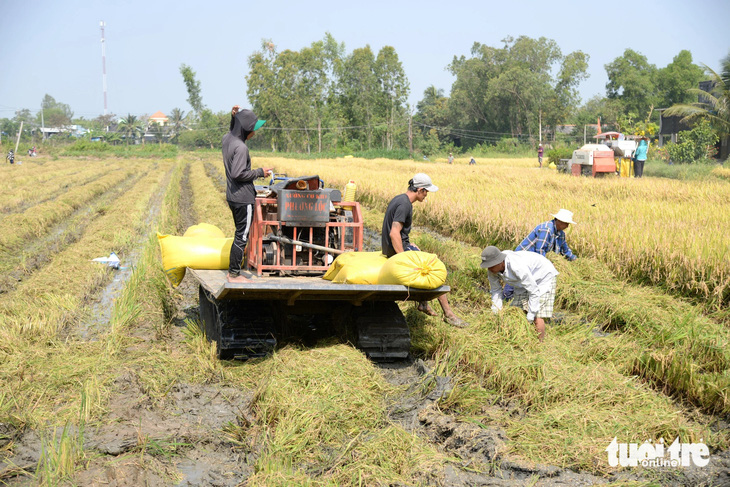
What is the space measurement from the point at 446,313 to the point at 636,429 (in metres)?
2.44

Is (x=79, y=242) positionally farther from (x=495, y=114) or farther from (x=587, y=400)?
(x=495, y=114)

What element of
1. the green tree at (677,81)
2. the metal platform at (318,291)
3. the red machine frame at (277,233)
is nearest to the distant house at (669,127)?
the green tree at (677,81)

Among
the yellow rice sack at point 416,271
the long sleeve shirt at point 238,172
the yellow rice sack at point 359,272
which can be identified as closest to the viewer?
the yellow rice sack at point 416,271

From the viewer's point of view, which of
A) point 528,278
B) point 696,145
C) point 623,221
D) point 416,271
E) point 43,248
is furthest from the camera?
point 696,145

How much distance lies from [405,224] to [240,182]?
161 centimetres

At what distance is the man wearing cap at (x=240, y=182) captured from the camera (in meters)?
6.19

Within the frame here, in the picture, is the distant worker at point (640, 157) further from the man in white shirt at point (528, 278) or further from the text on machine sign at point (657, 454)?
the text on machine sign at point (657, 454)

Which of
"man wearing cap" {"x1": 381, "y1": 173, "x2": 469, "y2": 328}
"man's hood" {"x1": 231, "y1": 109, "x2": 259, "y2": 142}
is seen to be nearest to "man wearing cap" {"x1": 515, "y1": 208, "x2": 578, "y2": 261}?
"man wearing cap" {"x1": 381, "y1": 173, "x2": 469, "y2": 328}

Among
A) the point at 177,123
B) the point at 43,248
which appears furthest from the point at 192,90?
the point at 43,248

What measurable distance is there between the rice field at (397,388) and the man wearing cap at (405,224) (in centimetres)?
20

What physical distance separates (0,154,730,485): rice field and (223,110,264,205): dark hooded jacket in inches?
53.9

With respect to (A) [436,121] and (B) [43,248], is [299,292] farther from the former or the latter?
(A) [436,121]

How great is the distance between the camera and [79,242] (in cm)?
1316

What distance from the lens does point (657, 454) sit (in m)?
4.18
